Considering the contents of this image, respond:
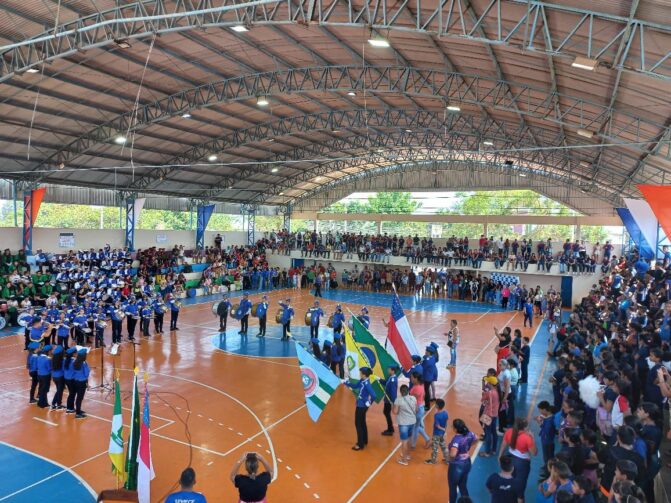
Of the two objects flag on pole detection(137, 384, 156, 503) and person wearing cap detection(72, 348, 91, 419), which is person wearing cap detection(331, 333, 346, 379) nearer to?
person wearing cap detection(72, 348, 91, 419)

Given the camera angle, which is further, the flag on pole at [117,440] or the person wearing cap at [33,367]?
the person wearing cap at [33,367]

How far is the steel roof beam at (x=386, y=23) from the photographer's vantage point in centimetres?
1139

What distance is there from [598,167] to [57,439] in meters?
29.0

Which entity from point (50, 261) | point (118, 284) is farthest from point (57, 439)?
point (50, 261)

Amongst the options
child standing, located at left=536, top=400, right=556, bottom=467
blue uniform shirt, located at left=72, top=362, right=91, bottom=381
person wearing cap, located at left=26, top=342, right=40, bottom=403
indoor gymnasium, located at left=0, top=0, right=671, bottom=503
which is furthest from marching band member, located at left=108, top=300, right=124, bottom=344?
child standing, located at left=536, top=400, right=556, bottom=467

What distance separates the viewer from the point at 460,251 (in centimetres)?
3544

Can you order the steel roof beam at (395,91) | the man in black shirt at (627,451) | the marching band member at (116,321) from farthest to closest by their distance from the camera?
the steel roof beam at (395,91) < the marching band member at (116,321) < the man in black shirt at (627,451)

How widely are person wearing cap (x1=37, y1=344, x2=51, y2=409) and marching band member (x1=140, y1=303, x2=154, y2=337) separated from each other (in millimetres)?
7222

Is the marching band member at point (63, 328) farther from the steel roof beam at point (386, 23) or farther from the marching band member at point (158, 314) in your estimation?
the steel roof beam at point (386, 23)

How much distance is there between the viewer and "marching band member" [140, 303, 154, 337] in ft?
62.1

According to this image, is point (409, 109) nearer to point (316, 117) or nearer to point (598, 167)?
point (316, 117)

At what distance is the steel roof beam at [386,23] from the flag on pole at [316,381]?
7.92 metres

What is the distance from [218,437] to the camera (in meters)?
10.2

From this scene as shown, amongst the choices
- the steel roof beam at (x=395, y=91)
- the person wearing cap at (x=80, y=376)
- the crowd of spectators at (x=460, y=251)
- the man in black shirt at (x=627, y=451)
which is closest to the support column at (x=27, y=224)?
the steel roof beam at (x=395, y=91)
